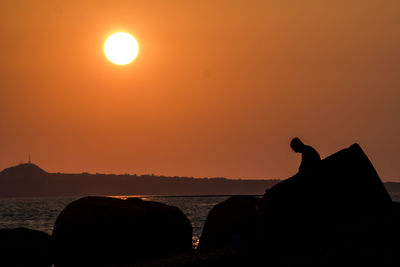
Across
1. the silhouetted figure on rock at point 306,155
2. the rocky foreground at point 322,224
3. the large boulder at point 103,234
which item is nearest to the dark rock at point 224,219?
the large boulder at point 103,234

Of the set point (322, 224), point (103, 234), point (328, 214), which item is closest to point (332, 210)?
point (328, 214)

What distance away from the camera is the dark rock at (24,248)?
15.1 metres

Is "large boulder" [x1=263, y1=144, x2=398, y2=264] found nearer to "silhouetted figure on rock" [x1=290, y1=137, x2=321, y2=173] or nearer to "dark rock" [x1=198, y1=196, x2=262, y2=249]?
"silhouetted figure on rock" [x1=290, y1=137, x2=321, y2=173]

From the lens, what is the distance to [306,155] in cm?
1302

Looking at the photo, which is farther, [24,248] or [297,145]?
[24,248]

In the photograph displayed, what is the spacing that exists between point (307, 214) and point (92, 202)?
6.70m

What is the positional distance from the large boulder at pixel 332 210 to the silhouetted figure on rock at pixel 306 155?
0.20m

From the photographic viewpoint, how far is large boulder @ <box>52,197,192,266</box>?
15.8 meters

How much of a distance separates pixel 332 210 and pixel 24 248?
829 cm

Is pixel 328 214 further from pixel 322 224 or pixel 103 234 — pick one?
pixel 103 234

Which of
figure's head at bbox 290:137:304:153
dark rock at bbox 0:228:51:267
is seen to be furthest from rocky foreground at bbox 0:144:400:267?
dark rock at bbox 0:228:51:267

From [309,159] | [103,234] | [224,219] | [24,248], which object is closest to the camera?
[309,159]

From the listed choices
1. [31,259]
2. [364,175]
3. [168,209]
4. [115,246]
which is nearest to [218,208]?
[168,209]

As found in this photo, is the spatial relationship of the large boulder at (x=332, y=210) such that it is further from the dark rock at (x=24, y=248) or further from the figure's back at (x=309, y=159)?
the dark rock at (x=24, y=248)
